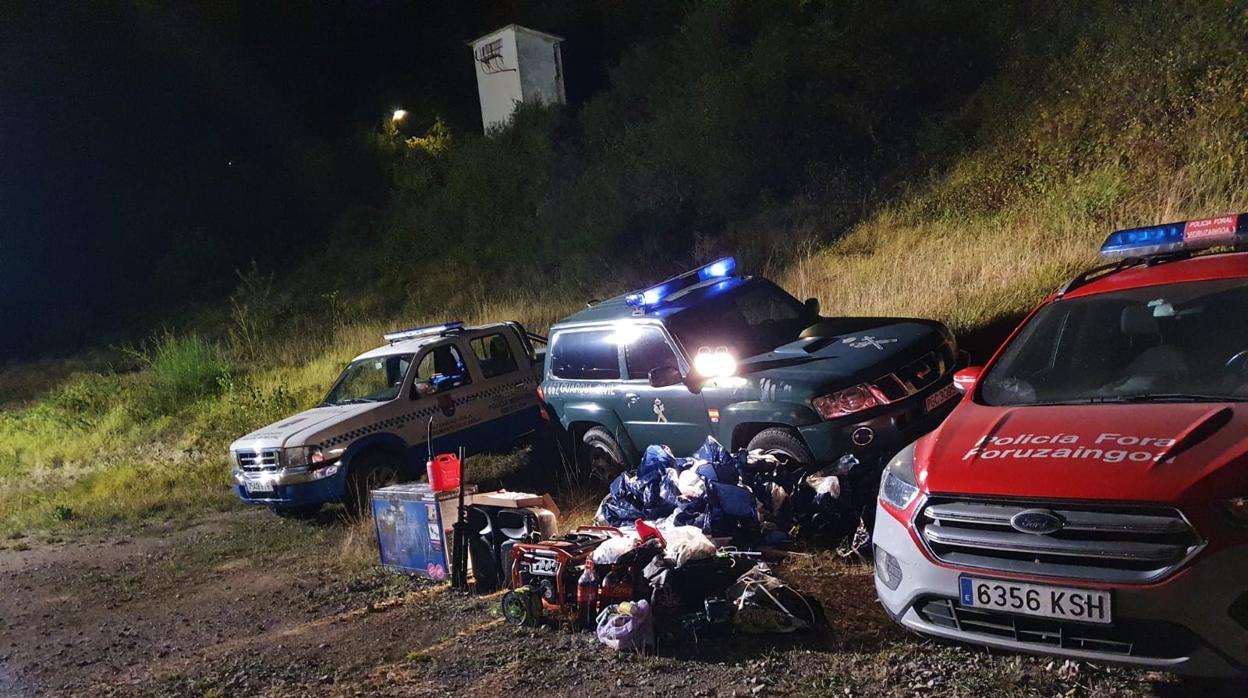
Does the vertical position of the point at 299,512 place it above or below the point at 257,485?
below

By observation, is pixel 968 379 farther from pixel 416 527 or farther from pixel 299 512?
pixel 299 512

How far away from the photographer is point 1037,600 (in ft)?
10.5

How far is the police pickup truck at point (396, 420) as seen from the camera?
8.64 metres

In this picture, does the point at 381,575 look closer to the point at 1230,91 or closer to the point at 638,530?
the point at 638,530

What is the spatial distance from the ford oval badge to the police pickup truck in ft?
20.6

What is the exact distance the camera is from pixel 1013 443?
3611 mm

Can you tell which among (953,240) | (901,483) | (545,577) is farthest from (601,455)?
(953,240)

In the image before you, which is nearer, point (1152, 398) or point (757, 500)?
point (1152, 398)

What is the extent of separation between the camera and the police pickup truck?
28.3 ft

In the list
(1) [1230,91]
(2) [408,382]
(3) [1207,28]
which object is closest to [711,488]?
(2) [408,382]

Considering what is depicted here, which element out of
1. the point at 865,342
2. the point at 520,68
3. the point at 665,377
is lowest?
the point at 665,377

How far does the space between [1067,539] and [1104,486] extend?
24cm

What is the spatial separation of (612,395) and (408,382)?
2620mm

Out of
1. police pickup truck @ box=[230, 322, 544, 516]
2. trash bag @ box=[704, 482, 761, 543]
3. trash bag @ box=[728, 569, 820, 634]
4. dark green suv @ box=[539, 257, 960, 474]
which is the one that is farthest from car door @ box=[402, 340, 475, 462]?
trash bag @ box=[728, 569, 820, 634]
